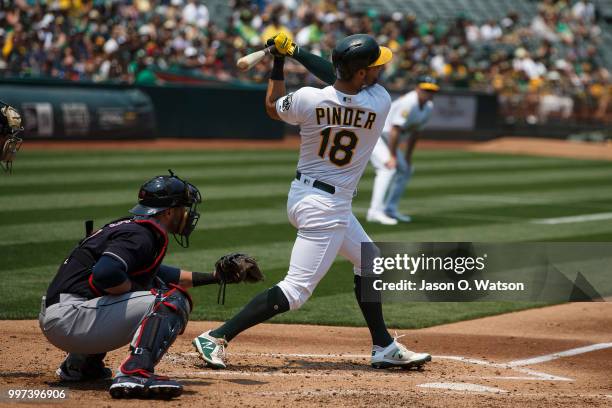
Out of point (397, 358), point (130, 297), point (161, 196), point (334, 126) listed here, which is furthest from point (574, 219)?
point (130, 297)

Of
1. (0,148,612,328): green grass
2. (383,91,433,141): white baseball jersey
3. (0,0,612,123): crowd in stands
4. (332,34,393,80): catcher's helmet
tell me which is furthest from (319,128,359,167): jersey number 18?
(0,0,612,123): crowd in stands

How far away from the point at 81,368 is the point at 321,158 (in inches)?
74.1

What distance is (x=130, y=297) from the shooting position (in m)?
5.08

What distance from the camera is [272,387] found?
5445 mm

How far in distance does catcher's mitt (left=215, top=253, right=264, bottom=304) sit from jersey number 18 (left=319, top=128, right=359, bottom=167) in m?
0.84

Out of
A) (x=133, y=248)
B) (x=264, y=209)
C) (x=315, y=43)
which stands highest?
(x=133, y=248)

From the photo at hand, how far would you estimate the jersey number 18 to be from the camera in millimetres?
5812

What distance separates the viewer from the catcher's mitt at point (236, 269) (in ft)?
18.0

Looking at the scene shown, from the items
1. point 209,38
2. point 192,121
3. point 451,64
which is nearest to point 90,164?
point 192,121

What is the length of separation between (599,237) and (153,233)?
8.38m

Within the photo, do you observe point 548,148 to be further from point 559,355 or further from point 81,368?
point 81,368

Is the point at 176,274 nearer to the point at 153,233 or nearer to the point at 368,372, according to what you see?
the point at 153,233

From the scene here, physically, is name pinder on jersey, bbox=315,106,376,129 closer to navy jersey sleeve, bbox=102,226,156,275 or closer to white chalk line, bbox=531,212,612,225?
navy jersey sleeve, bbox=102,226,156,275

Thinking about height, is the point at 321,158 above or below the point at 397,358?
above
